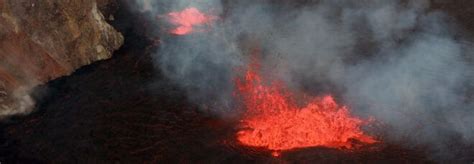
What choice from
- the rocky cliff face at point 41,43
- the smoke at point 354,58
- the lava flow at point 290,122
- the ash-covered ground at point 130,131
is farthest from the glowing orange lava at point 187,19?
the lava flow at point 290,122

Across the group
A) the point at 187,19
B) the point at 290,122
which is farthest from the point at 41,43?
the point at 290,122

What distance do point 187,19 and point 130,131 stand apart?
344 inches

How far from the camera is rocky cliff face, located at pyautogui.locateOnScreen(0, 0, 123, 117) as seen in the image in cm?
1638

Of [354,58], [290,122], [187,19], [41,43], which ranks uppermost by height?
[187,19]

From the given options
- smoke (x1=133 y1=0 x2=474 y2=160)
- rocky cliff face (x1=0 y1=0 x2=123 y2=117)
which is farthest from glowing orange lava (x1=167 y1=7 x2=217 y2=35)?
rocky cliff face (x1=0 y1=0 x2=123 y2=117)

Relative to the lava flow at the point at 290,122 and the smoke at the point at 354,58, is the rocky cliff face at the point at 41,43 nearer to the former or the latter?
the smoke at the point at 354,58

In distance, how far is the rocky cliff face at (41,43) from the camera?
16375mm

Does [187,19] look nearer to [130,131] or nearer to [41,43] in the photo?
[41,43]

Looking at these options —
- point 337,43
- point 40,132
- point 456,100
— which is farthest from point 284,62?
point 40,132

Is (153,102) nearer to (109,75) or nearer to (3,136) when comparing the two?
(109,75)

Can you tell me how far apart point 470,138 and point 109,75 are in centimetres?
1235

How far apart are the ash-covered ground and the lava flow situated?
484 millimetres

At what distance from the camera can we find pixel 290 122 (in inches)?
584

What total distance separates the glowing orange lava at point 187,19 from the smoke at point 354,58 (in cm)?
60
